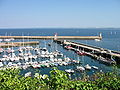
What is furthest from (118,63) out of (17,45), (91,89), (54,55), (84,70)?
(17,45)

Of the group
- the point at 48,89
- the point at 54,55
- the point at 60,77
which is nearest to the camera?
the point at 60,77

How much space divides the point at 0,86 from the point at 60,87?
154 cm

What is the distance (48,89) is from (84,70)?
1605 centimetres

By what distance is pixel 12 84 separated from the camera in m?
4.08

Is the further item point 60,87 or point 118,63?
point 118,63

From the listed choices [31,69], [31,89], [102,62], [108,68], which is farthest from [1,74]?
[102,62]

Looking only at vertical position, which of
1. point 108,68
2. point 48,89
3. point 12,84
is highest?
point 12,84

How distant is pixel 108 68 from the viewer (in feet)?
70.9

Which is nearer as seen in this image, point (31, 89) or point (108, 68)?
point (31, 89)

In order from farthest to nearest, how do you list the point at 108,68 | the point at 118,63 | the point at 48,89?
the point at 118,63, the point at 108,68, the point at 48,89

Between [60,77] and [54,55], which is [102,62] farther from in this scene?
[60,77]

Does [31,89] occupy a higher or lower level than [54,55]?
higher

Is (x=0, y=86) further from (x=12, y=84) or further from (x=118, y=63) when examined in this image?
(x=118, y=63)

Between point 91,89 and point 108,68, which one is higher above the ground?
point 91,89
